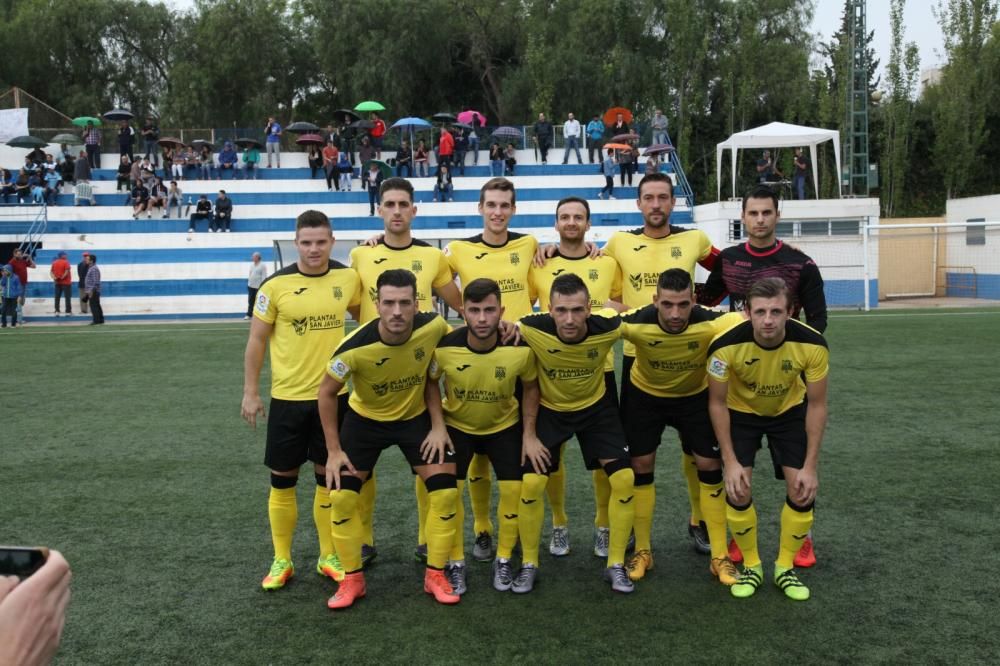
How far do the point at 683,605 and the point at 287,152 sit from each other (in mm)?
28943

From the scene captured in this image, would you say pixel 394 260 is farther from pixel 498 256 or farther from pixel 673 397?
pixel 673 397

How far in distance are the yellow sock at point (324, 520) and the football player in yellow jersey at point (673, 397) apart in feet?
5.59

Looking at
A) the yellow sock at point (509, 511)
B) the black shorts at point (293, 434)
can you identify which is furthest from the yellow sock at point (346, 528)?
the yellow sock at point (509, 511)

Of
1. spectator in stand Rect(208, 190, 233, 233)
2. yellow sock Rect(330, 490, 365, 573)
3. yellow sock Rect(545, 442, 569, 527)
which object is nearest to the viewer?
yellow sock Rect(330, 490, 365, 573)

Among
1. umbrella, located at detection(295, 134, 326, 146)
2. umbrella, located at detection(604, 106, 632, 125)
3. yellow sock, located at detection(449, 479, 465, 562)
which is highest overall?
umbrella, located at detection(604, 106, 632, 125)

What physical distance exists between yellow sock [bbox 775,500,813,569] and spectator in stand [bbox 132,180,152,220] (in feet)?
85.5

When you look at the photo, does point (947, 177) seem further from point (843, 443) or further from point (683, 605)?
point (683, 605)

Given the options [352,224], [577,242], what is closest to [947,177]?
[352,224]

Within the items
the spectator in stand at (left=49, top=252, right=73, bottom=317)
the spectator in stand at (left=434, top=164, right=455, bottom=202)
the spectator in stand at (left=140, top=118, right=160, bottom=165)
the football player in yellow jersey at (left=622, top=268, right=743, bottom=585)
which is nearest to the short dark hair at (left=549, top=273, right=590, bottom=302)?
the football player in yellow jersey at (left=622, top=268, right=743, bottom=585)

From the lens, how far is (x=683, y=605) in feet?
13.6

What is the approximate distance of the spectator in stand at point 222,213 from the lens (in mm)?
25938

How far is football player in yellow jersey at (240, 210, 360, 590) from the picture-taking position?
4.60 m

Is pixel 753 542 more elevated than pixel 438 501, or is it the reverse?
pixel 438 501

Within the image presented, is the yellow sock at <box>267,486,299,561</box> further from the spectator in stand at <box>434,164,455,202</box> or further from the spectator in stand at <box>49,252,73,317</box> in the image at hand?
the spectator in stand at <box>434,164,455,202</box>
